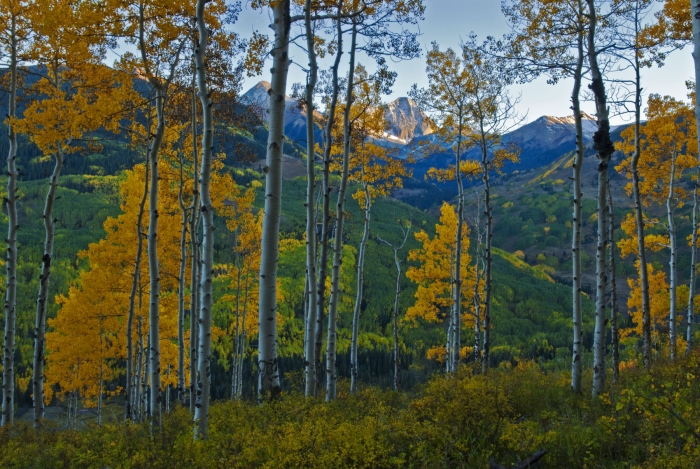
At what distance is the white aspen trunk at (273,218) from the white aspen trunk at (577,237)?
5.52 meters

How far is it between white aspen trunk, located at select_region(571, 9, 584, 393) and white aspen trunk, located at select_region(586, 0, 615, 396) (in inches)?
10.3

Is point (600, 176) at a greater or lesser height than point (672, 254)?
greater

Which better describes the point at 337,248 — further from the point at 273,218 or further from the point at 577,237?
→ the point at 577,237

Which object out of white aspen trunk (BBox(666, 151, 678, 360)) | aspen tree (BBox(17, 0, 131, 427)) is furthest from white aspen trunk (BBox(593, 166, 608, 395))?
aspen tree (BBox(17, 0, 131, 427))

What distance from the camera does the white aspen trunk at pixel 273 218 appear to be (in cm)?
622

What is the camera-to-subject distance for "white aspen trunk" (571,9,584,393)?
8125 mm

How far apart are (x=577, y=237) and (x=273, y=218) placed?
589cm

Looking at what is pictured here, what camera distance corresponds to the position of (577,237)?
8.33 metres

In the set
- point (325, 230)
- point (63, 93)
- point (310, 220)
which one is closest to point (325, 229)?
point (325, 230)

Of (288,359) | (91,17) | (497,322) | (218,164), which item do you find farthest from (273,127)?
(497,322)

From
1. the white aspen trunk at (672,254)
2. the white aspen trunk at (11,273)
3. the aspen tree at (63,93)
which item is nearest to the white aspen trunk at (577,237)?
the white aspen trunk at (672,254)

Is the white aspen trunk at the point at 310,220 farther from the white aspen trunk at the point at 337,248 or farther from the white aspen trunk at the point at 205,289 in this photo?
the white aspen trunk at the point at 205,289

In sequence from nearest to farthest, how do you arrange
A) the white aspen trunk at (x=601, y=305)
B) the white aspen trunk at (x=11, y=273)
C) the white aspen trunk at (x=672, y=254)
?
the white aspen trunk at (x=601, y=305) < the white aspen trunk at (x=11, y=273) < the white aspen trunk at (x=672, y=254)

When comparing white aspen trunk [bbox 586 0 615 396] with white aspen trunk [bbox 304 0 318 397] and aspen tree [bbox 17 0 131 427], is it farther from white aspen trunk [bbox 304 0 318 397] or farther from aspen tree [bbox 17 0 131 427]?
aspen tree [bbox 17 0 131 427]
